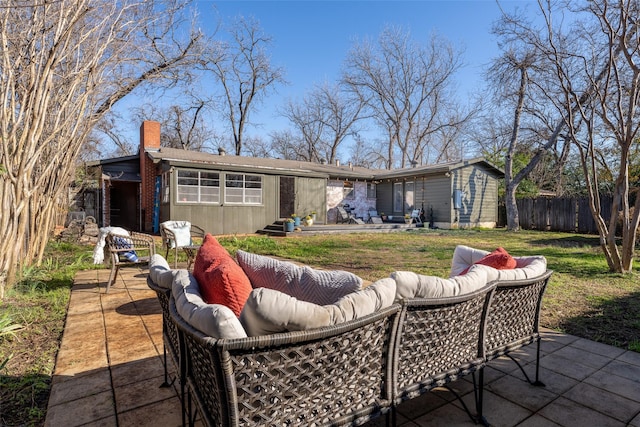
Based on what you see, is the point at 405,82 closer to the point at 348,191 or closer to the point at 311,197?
the point at 348,191

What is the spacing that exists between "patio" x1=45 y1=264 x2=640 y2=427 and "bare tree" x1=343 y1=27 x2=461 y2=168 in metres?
25.2

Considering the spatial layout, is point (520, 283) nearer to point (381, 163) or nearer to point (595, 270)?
point (595, 270)

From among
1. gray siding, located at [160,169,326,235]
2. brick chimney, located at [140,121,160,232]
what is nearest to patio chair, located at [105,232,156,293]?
gray siding, located at [160,169,326,235]

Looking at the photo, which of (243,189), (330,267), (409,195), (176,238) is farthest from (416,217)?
(176,238)

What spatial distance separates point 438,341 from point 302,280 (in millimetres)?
801

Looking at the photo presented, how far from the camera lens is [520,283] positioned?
2109 mm

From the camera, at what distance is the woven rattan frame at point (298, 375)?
1.20 m

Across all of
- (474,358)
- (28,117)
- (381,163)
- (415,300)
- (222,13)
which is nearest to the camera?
(415,300)

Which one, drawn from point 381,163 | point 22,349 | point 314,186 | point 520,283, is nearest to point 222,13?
point 314,186

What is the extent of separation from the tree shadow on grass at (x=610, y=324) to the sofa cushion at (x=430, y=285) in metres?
2.33

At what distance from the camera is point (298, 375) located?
1.32m

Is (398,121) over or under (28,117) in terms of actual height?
over

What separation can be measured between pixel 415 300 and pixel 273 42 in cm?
2442

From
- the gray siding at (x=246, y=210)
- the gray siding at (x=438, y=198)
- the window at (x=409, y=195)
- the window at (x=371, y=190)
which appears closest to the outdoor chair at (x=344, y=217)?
the gray siding at (x=246, y=210)
